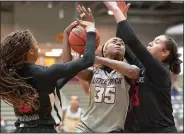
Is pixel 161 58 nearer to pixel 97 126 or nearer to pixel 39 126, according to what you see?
pixel 97 126

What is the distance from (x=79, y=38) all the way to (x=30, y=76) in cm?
46

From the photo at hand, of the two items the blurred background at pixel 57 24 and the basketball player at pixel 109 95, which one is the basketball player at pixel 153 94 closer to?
the basketball player at pixel 109 95

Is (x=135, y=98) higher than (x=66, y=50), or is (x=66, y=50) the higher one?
(x=66, y=50)

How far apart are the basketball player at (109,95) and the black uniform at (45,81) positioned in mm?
344

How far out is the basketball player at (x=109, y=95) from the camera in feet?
8.93

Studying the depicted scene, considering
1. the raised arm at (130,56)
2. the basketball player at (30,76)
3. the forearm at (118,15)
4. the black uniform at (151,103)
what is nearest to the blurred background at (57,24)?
the raised arm at (130,56)

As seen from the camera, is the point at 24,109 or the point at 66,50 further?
the point at 66,50

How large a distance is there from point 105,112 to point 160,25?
1083 cm

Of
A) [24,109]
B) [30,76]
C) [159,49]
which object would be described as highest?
[159,49]

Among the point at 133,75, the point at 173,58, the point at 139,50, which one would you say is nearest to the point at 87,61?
the point at 139,50

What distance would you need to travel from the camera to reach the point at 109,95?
8.95ft

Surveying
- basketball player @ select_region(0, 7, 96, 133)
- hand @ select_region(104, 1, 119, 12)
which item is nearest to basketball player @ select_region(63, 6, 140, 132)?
hand @ select_region(104, 1, 119, 12)

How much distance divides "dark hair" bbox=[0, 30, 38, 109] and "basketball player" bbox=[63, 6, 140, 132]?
1.58ft

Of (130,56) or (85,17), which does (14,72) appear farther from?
(130,56)
